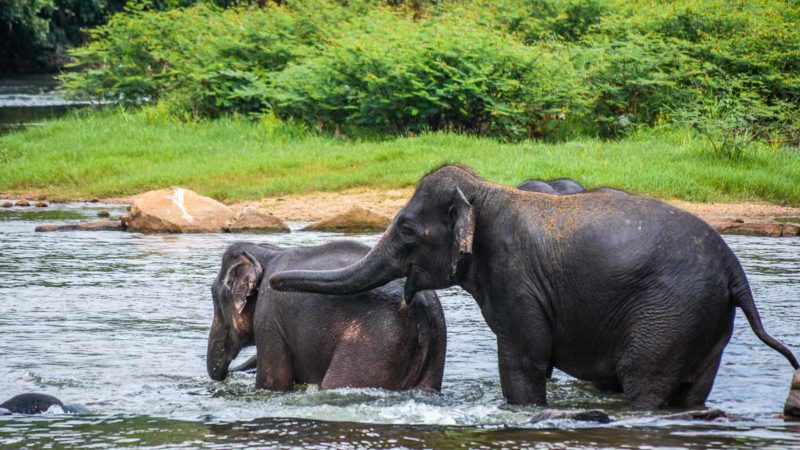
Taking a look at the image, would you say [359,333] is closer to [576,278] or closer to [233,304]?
[233,304]

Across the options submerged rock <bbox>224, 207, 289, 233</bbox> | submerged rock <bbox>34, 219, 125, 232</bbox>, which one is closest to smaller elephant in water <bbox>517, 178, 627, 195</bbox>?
submerged rock <bbox>224, 207, 289, 233</bbox>

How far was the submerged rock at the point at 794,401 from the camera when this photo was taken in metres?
7.62

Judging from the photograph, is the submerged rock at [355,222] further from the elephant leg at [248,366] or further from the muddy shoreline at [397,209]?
the elephant leg at [248,366]

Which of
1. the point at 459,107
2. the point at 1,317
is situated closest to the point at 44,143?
the point at 459,107

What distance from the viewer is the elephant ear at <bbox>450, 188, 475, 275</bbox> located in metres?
7.62

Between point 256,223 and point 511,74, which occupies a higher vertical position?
point 511,74

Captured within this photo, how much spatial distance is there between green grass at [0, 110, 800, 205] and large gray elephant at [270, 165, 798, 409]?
31.8 ft

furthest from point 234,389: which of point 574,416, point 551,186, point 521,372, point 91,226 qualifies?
point 91,226

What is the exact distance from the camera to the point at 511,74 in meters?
22.0

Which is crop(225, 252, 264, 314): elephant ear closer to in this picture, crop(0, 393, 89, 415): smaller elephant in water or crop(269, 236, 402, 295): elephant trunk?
crop(269, 236, 402, 295): elephant trunk

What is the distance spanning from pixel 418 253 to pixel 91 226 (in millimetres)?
9935

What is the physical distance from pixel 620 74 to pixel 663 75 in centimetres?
78

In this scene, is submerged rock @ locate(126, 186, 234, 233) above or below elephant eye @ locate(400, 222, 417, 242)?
below

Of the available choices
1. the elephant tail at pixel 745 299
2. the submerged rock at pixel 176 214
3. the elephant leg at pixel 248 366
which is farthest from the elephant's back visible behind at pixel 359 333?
the submerged rock at pixel 176 214
